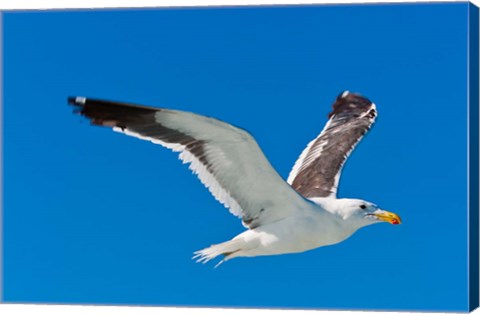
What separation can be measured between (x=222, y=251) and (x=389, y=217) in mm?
1014

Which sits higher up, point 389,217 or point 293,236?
point 389,217

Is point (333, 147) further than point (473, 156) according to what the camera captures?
Yes

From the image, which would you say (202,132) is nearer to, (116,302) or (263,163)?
(263,163)

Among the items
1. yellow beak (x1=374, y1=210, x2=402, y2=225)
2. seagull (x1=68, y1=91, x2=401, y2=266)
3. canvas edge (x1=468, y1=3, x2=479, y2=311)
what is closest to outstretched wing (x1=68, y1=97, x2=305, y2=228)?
seagull (x1=68, y1=91, x2=401, y2=266)

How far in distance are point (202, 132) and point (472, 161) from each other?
1649 millimetres

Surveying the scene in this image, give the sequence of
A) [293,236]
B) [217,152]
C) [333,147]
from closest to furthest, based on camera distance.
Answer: [217,152]
[293,236]
[333,147]

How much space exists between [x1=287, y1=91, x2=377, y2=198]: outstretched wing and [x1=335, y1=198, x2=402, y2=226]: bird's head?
39 cm

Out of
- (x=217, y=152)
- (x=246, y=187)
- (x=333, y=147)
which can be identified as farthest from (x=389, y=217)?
(x=217, y=152)

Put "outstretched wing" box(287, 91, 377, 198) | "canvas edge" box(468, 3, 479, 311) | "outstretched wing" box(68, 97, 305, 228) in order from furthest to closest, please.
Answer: "outstretched wing" box(287, 91, 377, 198)
"canvas edge" box(468, 3, 479, 311)
"outstretched wing" box(68, 97, 305, 228)

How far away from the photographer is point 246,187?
27.2 ft

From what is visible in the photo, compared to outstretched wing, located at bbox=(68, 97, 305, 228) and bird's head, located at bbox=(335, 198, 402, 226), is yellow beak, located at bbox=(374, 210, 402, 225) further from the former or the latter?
outstretched wing, located at bbox=(68, 97, 305, 228)

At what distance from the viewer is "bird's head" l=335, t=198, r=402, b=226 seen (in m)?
8.30

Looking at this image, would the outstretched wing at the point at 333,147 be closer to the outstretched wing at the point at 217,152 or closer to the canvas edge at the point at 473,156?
the outstretched wing at the point at 217,152

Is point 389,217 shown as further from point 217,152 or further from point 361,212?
point 217,152
